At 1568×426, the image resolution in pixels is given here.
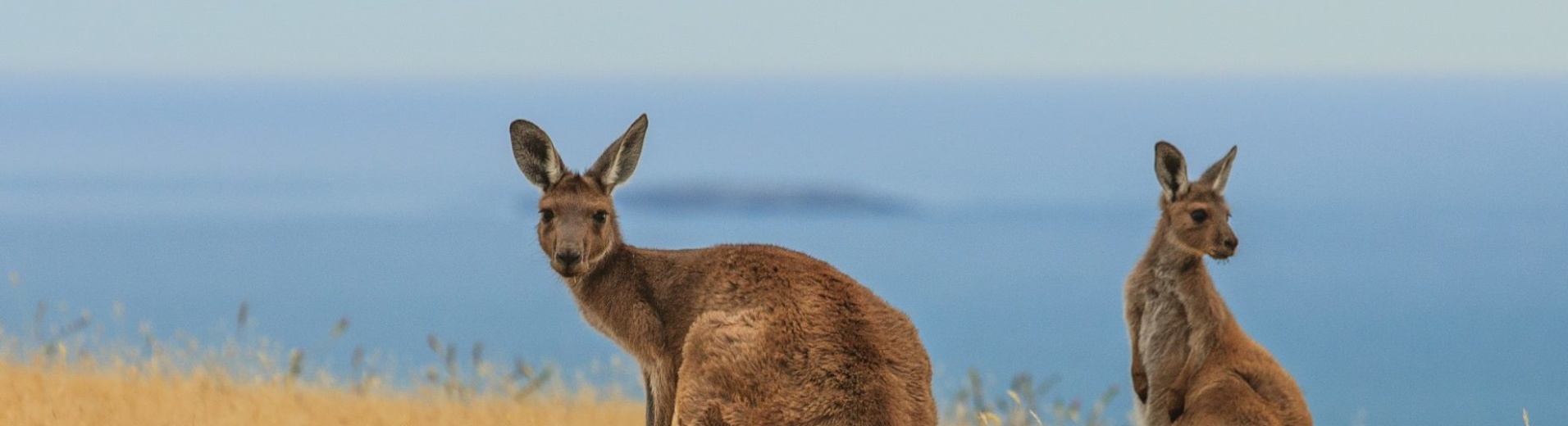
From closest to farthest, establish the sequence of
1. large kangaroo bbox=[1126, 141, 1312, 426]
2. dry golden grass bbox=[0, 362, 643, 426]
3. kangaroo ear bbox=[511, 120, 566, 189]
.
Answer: large kangaroo bbox=[1126, 141, 1312, 426] → kangaroo ear bbox=[511, 120, 566, 189] → dry golden grass bbox=[0, 362, 643, 426]

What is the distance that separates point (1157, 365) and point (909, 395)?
5.60 feet

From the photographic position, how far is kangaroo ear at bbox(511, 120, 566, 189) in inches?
375

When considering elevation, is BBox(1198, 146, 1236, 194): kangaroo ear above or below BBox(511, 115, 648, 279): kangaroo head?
above

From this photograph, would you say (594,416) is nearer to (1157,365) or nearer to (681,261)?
(681,261)

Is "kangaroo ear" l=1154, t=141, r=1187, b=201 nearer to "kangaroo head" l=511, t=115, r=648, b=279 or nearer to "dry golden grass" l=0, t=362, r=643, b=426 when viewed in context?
"kangaroo head" l=511, t=115, r=648, b=279

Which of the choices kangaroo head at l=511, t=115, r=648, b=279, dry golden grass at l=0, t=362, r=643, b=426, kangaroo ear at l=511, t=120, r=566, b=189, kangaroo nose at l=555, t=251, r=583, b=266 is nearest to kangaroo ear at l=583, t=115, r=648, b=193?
kangaroo head at l=511, t=115, r=648, b=279

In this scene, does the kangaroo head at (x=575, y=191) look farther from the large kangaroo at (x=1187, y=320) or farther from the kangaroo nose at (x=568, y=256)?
the large kangaroo at (x=1187, y=320)

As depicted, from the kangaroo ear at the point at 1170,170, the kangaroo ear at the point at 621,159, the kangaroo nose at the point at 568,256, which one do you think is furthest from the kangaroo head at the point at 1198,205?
the kangaroo nose at the point at 568,256

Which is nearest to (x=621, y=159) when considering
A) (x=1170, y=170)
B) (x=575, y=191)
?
(x=575, y=191)

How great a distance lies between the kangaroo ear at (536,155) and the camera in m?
9.52

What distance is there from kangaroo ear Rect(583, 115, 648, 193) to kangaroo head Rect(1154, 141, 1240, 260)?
8.22 ft

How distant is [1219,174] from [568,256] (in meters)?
3.21

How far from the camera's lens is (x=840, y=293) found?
8883 mm

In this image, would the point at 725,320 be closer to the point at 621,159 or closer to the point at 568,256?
the point at 568,256
